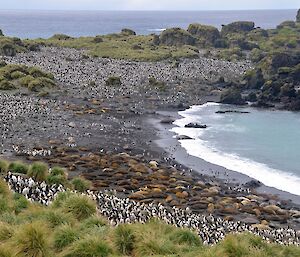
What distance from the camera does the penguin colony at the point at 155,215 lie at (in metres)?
18.5

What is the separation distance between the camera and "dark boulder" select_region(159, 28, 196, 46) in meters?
102

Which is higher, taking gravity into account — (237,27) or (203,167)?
(203,167)

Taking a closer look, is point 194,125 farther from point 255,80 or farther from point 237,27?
point 237,27

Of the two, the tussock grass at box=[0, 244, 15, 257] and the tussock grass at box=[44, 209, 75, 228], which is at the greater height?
the tussock grass at box=[0, 244, 15, 257]

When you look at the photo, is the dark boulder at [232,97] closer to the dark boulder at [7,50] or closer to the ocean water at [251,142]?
the ocean water at [251,142]

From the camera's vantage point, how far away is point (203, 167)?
1315 inches

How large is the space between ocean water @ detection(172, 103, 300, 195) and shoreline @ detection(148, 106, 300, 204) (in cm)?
68

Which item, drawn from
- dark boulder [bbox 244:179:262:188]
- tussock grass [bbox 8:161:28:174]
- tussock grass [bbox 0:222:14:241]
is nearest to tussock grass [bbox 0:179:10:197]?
tussock grass [bbox 0:222:14:241]

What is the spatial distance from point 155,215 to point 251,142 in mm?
24629

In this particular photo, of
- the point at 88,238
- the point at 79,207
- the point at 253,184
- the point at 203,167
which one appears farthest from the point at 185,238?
the point at 203,167

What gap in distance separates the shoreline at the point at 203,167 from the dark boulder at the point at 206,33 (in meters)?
63.8

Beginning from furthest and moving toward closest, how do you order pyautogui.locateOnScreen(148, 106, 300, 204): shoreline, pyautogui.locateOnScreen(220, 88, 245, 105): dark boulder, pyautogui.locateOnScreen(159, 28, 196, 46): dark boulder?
1. pyautogui.locateOnScreen(159, 28, 196, 46): dark boulder
2. pyautogui.locateOnScreen(220, 88, 245, 105): dark boulder
3. pyautogui.locateOnScreen(148, 106, 300, 204): shoreline

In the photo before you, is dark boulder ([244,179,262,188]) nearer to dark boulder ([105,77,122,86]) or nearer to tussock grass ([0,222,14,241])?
tussock grass ([0,222,14,241])

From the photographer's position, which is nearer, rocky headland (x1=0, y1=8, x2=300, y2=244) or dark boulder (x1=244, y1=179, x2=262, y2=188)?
rocky headland (x1=0, y1=8, x2=300, y2=244)
